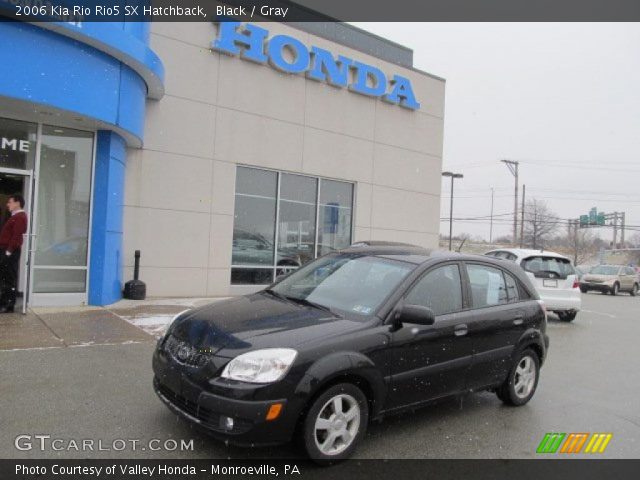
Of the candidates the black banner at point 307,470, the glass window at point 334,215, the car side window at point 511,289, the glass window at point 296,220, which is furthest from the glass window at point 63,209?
the car side window at point 511,289

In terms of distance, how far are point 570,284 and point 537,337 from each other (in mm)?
7266

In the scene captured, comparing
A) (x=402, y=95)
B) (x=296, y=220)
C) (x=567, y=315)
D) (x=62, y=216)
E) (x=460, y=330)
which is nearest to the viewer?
(x=460, y=330)

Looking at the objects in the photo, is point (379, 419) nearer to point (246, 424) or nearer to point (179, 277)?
point (246, 424)

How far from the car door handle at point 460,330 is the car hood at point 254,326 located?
107 centimetres

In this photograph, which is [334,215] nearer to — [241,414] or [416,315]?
[416,315]

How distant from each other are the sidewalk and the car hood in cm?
319

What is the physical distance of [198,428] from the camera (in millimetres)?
3535

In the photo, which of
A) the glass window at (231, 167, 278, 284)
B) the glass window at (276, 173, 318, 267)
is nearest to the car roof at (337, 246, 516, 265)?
the glass window at (231, 167, 278, 284)

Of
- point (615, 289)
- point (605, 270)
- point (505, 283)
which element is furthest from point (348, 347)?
point (605, 270)

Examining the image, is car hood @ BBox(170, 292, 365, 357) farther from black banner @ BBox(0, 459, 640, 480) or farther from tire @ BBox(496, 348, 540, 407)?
tire @ BBox(496, 348, 540, 407)

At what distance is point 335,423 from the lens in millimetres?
3693

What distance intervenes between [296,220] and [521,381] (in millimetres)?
9170

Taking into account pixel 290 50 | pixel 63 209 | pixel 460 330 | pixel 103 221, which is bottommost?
pixel 460 330

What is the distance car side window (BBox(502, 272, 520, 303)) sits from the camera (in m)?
5.43
